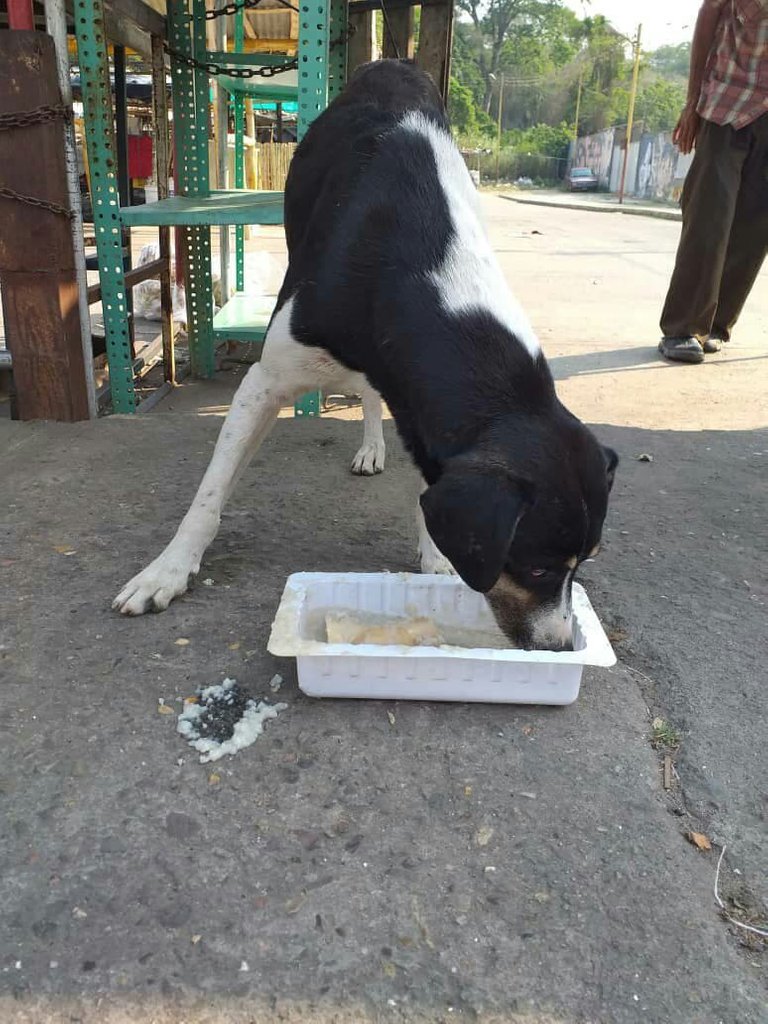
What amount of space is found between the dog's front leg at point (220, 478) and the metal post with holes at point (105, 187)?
1.77 meters

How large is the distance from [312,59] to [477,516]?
9.78 ft

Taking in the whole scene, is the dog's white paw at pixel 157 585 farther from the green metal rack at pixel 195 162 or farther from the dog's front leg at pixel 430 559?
the green metal rack at pixel 195 162

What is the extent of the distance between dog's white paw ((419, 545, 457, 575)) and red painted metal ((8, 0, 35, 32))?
2.86m

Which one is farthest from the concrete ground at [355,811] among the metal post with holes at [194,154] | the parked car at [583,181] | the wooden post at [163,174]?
the parked car at [583,181]

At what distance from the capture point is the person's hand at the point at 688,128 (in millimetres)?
5609

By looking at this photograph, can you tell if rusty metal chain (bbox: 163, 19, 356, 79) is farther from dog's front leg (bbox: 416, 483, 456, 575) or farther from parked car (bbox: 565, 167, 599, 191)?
parked car (bbox: 565, 167, 599, 191)

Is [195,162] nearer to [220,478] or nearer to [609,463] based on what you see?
[220,478]

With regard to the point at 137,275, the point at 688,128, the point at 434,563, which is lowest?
the point at 434,563

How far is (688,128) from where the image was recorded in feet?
18.6

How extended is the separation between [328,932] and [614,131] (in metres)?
54.5

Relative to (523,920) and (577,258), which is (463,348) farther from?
(577,258)

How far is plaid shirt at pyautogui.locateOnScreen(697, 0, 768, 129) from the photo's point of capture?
5.14m

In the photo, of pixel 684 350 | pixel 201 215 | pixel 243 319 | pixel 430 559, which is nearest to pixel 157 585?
pixel 430 559

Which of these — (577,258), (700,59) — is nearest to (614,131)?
(577,258)
